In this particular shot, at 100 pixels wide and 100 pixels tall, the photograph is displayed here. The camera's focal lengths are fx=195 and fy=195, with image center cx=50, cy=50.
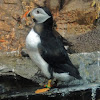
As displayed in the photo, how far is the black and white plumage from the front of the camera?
2.08 metres

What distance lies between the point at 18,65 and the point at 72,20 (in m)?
1.65

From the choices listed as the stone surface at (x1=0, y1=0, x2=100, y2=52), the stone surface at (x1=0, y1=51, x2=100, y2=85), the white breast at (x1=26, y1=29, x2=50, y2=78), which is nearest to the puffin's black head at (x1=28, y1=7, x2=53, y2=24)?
the white breast at (x1=26, y1=29, x2=50, y2=78)

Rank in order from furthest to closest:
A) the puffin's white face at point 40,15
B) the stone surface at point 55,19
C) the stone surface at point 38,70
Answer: the stone surface at point 55,19 < the stone surface at point 38,70 < the puffin's white face at point 40,15

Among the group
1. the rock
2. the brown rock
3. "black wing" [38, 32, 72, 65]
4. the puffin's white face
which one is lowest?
the rock

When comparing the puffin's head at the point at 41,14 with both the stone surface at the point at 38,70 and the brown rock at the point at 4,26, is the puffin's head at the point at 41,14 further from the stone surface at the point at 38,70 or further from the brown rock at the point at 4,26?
the brown rock at the point at 4,26

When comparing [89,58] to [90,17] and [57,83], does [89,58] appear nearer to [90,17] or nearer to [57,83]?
[57,83]

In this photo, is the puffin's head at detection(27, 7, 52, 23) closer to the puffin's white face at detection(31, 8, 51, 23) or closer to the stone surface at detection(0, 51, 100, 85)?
the puffin's white face at detection(31, 8, 51, 23)

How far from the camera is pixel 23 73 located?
2.48m

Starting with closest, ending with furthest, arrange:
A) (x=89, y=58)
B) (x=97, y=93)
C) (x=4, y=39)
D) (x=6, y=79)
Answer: (x=97, y=93) < (x=6, y=79) < (x=89, y=58) < (x=4, y=39)

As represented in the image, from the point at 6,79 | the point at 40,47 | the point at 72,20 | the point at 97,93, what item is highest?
the point at 72,20

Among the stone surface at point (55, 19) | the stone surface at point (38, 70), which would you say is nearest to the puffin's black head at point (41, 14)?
the stone surface at point (38, 70)

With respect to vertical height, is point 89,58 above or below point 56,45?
below

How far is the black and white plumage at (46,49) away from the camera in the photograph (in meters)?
2.08

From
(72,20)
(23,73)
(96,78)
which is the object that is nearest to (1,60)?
(23,73)
